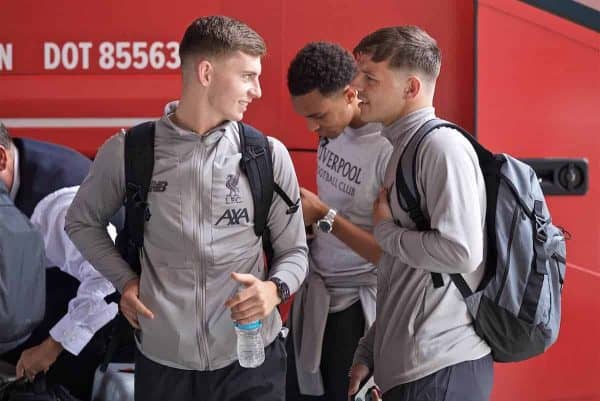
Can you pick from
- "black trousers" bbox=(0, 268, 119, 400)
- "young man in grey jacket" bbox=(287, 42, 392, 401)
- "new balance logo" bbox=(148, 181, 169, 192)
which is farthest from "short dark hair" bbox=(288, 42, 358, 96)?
"black trousers" bbox=(0, 268, 119, 400)

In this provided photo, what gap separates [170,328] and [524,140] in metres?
1.23

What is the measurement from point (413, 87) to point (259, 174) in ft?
1.32

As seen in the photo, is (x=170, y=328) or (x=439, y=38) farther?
(x=439, y=38)

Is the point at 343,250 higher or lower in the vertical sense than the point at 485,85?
lower

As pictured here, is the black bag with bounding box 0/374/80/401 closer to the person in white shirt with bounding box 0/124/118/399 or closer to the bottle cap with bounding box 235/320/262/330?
the person in white shirt with bounding box 0/124/118/399

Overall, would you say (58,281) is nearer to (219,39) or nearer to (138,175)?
(138,175)

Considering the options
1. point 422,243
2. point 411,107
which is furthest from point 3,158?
point 422,243

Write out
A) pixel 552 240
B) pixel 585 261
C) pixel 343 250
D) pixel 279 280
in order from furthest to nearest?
pixel 585 261 < pixel 343 250 < pixel 279 280 < pixel 552 240

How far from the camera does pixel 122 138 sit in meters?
1.95

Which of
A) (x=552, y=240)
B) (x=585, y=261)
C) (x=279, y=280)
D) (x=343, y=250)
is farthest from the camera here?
(x=585, y=261)

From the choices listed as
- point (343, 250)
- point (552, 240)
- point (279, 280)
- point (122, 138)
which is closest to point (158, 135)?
point (122, 138)

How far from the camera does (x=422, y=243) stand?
5.45 ft

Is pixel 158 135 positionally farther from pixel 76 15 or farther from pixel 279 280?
pixel 76 15

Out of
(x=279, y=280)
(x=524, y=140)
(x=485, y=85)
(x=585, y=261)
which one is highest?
(x=485, y=85)
